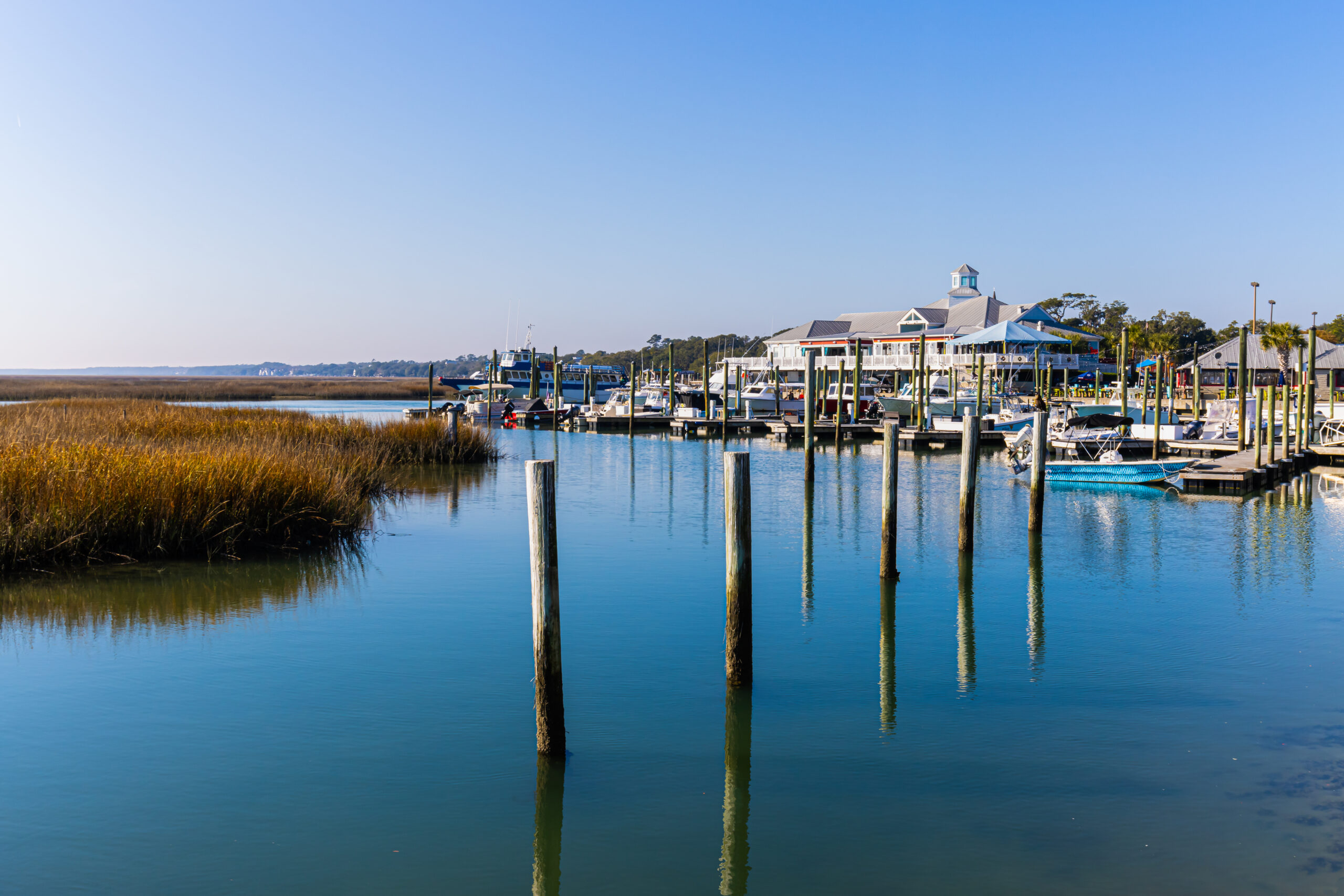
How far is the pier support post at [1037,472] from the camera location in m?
19.6

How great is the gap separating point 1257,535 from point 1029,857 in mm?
16576

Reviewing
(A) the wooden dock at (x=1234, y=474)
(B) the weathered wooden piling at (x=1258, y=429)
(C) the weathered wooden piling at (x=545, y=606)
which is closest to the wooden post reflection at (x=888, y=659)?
(C) the weathered wooden piling at (x=545, y=606)

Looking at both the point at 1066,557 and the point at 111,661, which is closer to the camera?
the point at 111,661

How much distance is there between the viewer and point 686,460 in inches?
1545

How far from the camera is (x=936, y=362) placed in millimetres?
80500

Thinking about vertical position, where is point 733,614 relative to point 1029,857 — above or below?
above

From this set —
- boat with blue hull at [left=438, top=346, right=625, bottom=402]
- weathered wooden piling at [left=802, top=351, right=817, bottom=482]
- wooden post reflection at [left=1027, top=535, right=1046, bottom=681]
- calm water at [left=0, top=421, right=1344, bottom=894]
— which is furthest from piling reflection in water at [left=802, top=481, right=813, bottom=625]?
boat with blue hull at [left=438, top=346, right=625, bottom=402]

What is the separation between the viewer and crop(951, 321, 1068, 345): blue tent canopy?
232 ft

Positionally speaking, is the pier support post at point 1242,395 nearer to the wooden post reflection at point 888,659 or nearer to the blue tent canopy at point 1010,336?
the wooden post reflection at point 888,659

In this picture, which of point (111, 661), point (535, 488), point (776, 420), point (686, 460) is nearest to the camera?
point (535, 488)

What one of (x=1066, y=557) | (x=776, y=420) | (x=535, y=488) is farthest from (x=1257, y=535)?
(x=776, y=420)

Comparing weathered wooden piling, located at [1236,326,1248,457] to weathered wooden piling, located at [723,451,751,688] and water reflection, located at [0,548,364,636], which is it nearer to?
weathered wooden piling, located at [723,451,751,688]

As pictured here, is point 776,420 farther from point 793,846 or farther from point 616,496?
point 793,846

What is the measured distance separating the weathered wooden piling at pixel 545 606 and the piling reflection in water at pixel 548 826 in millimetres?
167
